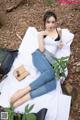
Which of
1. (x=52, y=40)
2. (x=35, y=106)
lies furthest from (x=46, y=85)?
(x=52, y=40)

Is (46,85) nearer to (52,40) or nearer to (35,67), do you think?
(35,67)

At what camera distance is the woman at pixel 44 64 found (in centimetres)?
479

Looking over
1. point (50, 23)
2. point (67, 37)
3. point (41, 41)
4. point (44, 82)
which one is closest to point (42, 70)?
point (44, 82)

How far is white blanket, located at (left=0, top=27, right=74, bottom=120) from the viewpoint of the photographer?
4.68 m

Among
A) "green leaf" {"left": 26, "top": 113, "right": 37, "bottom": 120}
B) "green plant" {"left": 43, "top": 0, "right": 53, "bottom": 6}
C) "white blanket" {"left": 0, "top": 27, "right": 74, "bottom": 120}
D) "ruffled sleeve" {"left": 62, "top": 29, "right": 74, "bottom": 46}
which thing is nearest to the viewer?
"green leaf" {"left": 26, "top": 113, "right": 37, "bottom": 120}

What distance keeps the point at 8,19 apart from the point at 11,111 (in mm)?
2285

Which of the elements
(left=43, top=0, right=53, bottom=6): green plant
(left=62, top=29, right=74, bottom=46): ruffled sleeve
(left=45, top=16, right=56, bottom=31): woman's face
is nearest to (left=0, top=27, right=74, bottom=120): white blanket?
(left=62, top=29, right=74, bottom=46): ruffled sleeve

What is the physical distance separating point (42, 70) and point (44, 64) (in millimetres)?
84

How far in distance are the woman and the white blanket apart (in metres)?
0.08

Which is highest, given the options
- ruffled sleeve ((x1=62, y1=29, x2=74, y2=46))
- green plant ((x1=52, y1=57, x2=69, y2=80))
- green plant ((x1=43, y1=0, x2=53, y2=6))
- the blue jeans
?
green plant ((x1=43, y1=0, x2=53, y2=6))

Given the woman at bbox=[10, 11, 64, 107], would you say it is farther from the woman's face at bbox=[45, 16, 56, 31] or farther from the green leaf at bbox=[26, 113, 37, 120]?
the green leaf at bbox=[26, 113, 37, 120]

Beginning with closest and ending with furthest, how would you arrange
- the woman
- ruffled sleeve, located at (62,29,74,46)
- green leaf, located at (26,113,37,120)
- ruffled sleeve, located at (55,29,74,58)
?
green leaf, located at (26,113,37,120) → the woman → ruffled sleeve, located at (55,29,74,58) → ruffled sleeve, located at (62,29,74,46)

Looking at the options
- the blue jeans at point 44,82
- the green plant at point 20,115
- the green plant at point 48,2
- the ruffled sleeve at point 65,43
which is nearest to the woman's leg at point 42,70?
the blue jeans at point 44,82

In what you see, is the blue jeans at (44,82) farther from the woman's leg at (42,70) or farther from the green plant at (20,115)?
the green plant at (20,115)
